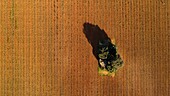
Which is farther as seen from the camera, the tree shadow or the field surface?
the tree shadow

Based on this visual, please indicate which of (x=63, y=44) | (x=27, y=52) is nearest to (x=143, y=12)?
(x=63, y=44)

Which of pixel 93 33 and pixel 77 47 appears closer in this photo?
pixel 77 47

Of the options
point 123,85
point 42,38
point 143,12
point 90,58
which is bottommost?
point 123,85

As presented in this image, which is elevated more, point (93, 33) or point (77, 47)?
point (93, 33)

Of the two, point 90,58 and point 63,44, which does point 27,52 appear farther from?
point 90,58

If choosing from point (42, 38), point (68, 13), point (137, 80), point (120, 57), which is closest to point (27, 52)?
point (42, 38)

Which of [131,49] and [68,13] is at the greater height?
[68,13]

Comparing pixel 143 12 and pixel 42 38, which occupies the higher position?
pixel 143 12

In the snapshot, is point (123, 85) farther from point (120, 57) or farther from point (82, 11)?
point (82, 11)

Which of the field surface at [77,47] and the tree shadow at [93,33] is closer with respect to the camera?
the field surface at [77,47]
